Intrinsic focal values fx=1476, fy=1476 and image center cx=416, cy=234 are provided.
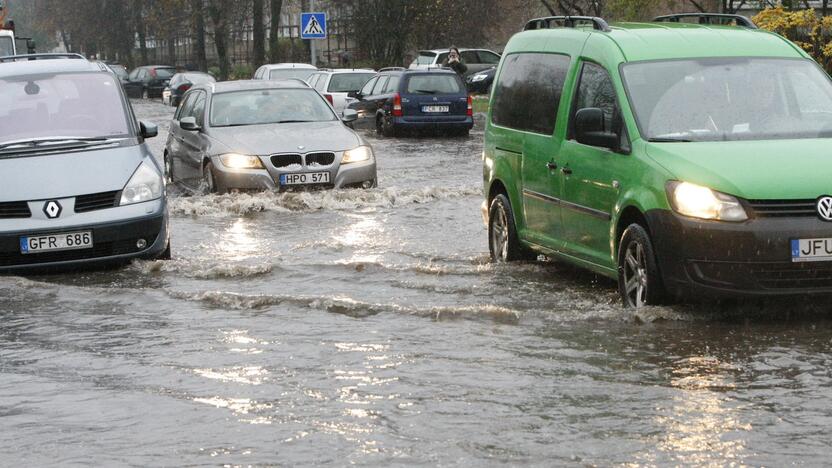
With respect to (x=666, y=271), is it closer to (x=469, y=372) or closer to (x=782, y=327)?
(x=782, y=327)

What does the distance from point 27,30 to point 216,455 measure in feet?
474

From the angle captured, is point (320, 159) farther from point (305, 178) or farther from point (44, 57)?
point (44, 57)

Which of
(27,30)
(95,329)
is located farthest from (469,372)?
(27,30)

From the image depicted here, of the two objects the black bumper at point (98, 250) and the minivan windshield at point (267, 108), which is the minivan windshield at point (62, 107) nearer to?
the black bumper at point (98, 250)

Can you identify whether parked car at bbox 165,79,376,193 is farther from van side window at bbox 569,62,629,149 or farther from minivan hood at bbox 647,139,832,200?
minivan hood at bbox 647,139,832,200

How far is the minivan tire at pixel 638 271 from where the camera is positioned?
28.1 ft

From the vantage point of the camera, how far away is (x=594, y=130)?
9.30 metres

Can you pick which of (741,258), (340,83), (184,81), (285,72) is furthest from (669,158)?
(184,81)

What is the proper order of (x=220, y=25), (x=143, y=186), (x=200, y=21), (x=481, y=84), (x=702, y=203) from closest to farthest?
(x=702, y=203) < (x=143, y=186) < (x=481, y=84) < (x=220, y=25) < (x=200, y=21)

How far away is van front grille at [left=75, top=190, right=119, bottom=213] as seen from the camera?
11352mm

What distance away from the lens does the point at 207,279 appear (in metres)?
11.4

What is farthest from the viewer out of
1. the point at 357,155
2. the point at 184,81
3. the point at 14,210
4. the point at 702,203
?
the point at 184,81

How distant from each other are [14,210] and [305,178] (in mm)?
5890

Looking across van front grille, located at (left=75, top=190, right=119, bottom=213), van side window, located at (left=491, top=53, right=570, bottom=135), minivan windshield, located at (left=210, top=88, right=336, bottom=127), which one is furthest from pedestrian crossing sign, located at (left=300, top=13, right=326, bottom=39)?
van front grille, located at (left=75, top=190, right=119, bottom=213)
